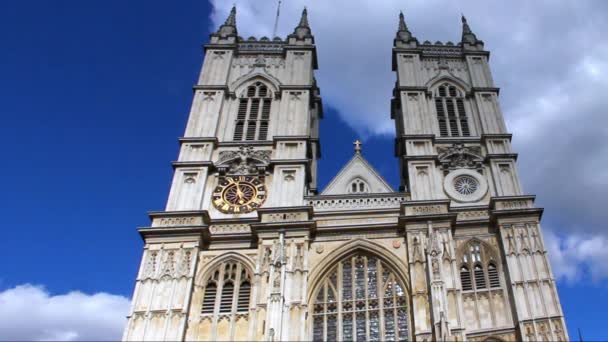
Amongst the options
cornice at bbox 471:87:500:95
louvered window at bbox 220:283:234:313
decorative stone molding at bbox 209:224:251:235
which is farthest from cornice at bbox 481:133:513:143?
louvered window at bbox 220:283:234:313

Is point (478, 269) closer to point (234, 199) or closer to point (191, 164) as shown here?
point (234, 199)

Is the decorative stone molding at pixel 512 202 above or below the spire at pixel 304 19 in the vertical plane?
below

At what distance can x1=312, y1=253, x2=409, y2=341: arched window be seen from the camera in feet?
67.5

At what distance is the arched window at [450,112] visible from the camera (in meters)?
27.5

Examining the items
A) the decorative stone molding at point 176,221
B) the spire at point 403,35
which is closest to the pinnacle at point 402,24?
the spire at point 403,35

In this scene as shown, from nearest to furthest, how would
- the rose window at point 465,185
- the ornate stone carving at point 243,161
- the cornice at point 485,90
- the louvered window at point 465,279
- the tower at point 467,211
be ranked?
the tower at point 467,211, the louvered window at point 465,279, the rose window at point 465,185, the ornate stone carving at point 243,161, the cornice at point 485,90

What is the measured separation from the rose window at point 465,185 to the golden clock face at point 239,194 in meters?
8.26

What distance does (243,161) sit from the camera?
1025 inches

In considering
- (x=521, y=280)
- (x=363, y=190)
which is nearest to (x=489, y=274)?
(x=521, y=280)

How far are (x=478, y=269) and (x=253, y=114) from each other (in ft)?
42.5

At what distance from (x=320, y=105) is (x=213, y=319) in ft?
56.4

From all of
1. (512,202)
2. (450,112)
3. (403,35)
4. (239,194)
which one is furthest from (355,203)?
(403,35)

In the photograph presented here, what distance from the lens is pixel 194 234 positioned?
2277 cm

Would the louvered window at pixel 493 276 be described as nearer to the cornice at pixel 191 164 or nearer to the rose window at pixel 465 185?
the rose window at pixel 465 185
